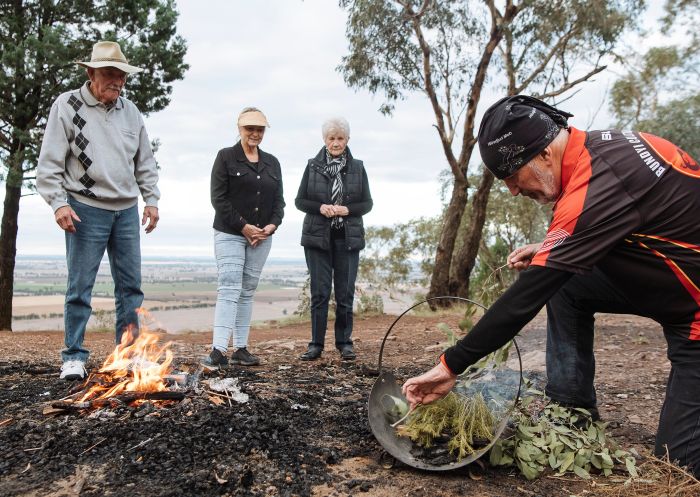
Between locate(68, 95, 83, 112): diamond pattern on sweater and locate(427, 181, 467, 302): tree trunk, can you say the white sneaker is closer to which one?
locate(68, 95, 83, 112): diamond pattern on sweater

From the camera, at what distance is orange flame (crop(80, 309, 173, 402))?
350 centimetres

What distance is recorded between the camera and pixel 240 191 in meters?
4.91

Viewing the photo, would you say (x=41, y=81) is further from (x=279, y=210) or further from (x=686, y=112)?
(x=686, y=112)

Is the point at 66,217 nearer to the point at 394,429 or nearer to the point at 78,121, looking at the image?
the point at 78,121

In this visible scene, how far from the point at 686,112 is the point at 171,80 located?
14.2 m

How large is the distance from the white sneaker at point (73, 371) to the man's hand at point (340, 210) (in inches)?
94.5

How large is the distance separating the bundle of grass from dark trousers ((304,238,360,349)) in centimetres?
248

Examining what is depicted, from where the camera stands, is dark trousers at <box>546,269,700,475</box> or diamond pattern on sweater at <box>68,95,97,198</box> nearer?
dark trousers at <box>546,269,700,475</box>

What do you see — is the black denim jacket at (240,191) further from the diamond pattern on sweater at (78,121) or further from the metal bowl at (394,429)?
the metal bowl at (394,429)

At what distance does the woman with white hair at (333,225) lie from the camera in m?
5.27

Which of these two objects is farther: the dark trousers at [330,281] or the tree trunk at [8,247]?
the tree trunk at [8,247]

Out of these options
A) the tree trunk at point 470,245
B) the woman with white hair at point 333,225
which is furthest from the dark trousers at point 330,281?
the tree trunk at point 470,245

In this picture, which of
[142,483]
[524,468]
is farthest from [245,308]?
[524,468]

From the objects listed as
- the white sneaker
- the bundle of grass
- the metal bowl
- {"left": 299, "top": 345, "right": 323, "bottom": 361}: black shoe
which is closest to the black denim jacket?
{"left": 299, "top": 345, "right": 323, "bottom": 361}: black shoe
